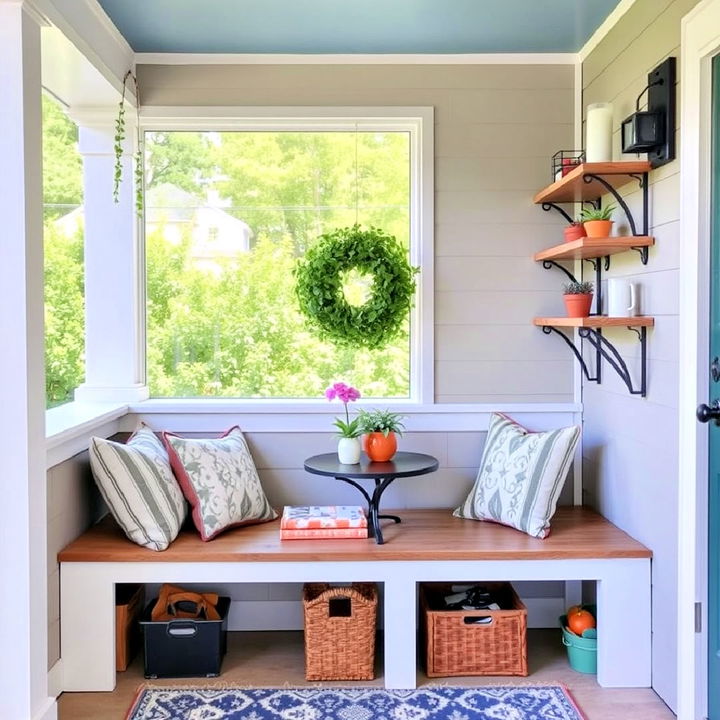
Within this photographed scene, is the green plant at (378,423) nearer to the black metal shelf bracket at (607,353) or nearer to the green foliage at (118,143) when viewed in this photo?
the black metal shelf bracket at (607,353)

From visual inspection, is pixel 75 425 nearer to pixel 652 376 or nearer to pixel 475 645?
pixel 475 645

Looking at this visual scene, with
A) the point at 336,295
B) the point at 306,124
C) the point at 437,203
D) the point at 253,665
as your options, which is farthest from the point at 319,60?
the point at 253,665

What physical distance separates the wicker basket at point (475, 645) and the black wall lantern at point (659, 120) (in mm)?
1727

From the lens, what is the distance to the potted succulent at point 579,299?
3006 mm

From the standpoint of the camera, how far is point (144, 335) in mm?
3484

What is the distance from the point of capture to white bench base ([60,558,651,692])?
9.04 feet

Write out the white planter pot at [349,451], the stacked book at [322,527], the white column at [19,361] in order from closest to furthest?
the white column at [19,361] < the stacked book at [322,527] < the white planter pot at [349,451]

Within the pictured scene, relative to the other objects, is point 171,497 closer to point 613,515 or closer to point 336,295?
point 336,295

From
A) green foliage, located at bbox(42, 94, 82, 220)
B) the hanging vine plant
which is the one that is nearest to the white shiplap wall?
the hanging vine plant

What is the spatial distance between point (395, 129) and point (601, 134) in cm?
99

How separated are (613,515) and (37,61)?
2658 mm

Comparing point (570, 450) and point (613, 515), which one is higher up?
point (570, 450)

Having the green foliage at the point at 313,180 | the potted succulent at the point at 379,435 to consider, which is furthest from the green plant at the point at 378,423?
the green foliage at the point at 313,180

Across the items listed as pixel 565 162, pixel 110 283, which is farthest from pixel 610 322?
pixel 110 283
